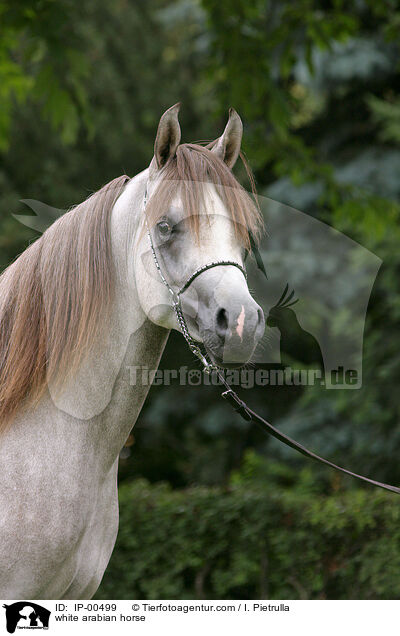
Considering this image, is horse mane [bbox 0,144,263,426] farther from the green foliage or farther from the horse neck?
the green foliage

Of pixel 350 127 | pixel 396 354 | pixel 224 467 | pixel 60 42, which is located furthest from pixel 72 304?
pixel 350 127

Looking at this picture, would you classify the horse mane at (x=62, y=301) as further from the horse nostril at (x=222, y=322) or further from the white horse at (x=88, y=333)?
the horse nostril at (x=222, y=322)

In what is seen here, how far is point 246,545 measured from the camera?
17.1 ft

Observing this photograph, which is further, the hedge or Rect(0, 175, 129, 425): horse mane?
the hedge

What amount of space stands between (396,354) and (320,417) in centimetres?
135

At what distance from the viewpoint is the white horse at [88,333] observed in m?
2.19

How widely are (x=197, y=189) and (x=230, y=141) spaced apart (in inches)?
11.9

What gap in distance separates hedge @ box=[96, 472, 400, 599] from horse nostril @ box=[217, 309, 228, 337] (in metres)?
3.35

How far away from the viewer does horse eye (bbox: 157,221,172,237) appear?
2.17 metres

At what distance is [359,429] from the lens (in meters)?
6.96
